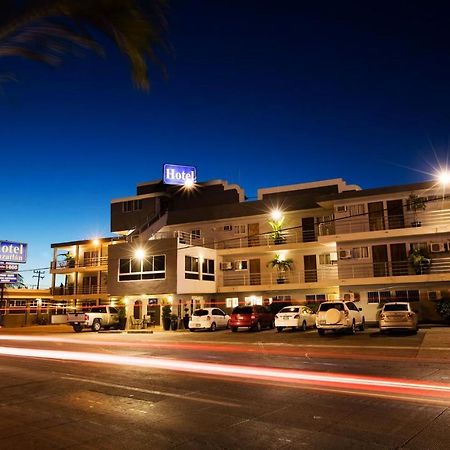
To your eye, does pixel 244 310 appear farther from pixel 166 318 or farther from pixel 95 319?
pixel 95 319

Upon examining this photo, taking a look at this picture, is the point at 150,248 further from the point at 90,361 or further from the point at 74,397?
the point at 74,397

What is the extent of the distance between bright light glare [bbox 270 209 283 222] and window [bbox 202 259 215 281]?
6.36 m

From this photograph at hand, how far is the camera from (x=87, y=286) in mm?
50719

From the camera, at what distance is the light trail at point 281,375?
29.6ft

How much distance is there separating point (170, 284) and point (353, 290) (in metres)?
13.3

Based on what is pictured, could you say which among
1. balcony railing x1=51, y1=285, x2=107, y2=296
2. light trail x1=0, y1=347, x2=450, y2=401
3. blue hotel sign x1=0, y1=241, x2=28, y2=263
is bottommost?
light trail x1=0, y1=347, x2=450, y2=401

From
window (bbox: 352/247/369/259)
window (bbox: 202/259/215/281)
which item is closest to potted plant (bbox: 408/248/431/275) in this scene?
window (bbox: 352/247/369/259)

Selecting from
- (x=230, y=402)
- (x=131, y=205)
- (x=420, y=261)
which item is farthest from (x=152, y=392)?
(x=131, y=205)

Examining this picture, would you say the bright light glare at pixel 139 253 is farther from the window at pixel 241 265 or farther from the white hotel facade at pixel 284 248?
the window at pixel 241 265

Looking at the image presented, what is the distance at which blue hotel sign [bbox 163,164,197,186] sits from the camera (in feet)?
154

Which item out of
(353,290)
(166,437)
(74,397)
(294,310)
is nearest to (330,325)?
(294,310)

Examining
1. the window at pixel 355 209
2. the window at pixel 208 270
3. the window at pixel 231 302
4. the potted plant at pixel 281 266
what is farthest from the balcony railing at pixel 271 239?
the window at pixel 231 302

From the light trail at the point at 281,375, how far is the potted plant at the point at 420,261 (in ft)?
66.8

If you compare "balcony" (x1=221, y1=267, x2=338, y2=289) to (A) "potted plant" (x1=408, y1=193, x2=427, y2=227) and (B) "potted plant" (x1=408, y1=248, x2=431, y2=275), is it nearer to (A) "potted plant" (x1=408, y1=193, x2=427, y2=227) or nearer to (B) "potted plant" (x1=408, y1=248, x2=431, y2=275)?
(B) "potted plant" (x1=408, y1=248, x2=431, y2=275)
